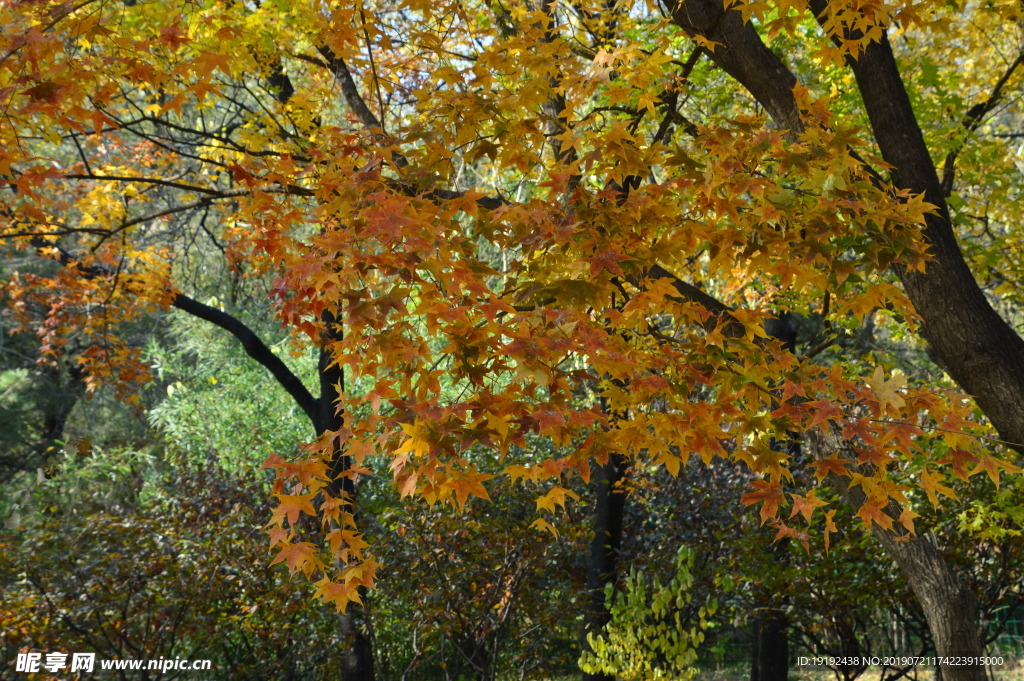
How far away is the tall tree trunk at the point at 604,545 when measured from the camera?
6.08m

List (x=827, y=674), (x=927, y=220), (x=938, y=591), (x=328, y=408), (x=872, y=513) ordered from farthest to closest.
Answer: (x=827, y=674), (x=328, y=408), (x=938, y=591), (x=927, y=220), (x=872, y=513)

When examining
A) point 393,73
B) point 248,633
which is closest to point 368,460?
point 248,633

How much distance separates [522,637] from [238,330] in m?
3.20

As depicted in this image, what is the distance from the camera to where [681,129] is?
4.17 m

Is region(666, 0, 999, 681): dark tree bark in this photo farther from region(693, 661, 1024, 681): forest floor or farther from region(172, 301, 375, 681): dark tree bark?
region(693, 661, 1024, 681): forest floor

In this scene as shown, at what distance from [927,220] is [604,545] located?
3.59 metres

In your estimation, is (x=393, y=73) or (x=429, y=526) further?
Result: (x=393, y=73)

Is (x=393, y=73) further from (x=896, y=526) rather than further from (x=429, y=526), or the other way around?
(x=896, y=526)

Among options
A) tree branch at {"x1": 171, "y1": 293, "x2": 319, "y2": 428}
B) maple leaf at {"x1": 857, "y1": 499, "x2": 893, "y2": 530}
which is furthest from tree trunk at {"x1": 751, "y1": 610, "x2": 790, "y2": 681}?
maple leaf at {"x1": 857, "y1": 499, "x2": 893, "y2": 530}

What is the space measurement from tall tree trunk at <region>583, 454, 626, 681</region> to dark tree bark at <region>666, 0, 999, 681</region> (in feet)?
9.55

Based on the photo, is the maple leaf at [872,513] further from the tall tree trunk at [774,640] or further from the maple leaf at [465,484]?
the tall tree trunk at [774,640]

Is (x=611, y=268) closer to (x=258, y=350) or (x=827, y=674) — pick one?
(x=258, y=350)

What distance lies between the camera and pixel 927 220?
3543 mm

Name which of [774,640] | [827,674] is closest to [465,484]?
[774,640]
